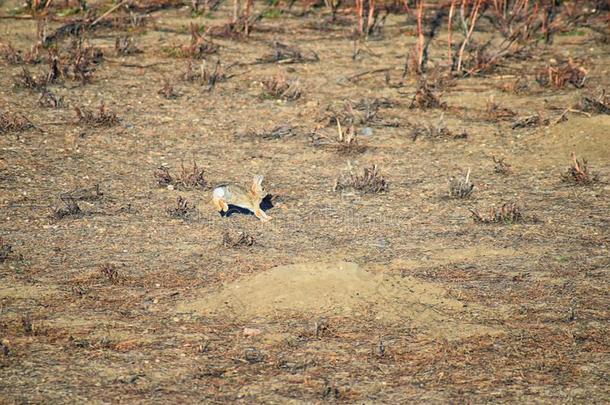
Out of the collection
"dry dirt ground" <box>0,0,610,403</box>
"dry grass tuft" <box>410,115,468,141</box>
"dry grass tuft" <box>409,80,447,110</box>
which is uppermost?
"dry grass tuft" <box>409,80,447,110</box>

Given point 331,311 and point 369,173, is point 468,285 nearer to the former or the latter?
point 331,311

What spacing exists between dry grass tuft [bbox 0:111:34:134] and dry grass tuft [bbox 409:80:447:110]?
3325 millimetres

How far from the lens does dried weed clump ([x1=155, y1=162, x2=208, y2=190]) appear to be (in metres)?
7.00

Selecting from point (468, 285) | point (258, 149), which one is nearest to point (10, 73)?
point (258, 149)

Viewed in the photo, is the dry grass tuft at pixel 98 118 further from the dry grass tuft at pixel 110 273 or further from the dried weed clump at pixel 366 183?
the dry grass tuft at pixel 110 273

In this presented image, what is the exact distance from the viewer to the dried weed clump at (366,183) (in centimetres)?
704

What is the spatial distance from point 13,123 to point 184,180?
5.77 ft

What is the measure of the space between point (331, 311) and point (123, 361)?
1.18 m

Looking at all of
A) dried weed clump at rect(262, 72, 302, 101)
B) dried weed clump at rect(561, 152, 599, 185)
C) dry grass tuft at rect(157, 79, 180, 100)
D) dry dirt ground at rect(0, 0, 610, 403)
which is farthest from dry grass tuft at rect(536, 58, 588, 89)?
dry grass tuft at rect(157, 79, 180, 100)

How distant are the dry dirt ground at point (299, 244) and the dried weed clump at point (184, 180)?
0.14 ft

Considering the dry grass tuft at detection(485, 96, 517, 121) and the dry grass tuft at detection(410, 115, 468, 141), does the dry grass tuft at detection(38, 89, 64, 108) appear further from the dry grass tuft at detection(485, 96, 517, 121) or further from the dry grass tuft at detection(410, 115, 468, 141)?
the dry grass tuft at detection(485, 96, 517, 121)

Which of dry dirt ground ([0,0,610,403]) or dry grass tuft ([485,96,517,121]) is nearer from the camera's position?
dry dirt ground ([0,0,610,403])

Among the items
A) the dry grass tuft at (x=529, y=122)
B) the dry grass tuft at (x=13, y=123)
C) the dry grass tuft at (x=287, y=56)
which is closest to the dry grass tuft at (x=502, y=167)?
the dry grass tuft at (x=529, y=122)

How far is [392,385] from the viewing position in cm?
469
